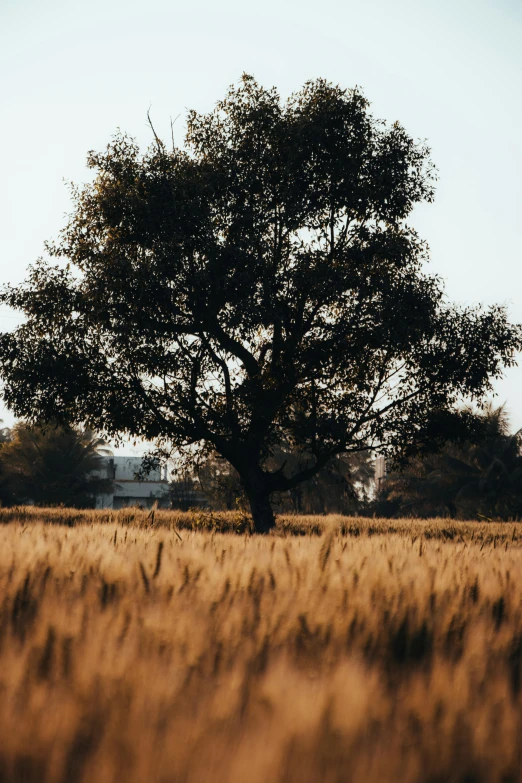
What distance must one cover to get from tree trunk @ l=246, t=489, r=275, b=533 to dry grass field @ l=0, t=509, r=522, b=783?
15190mm

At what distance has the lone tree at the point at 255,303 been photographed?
14914 mm

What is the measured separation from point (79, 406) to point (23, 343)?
6.93 feet

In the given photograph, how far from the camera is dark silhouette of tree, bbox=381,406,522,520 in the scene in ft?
165

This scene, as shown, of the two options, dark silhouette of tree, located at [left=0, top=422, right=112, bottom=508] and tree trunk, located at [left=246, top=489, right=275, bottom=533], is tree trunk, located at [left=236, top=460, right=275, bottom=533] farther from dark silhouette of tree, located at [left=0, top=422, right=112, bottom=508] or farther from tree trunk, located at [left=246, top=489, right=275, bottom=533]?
dark silhouette of tree, located at [left=0, top=422, right=112, bottom=508]

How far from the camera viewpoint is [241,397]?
15391mm

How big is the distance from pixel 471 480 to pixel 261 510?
39.8 meters

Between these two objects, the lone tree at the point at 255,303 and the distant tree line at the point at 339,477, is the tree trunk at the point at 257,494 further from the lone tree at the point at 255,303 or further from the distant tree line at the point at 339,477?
the distant tree line at the point at 339,477

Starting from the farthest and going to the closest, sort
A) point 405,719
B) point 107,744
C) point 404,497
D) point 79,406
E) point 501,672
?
point 404,497, point 79,406, point 501,672, point 405,719, point 107,744

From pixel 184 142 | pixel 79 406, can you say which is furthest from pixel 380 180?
pixel 79 406

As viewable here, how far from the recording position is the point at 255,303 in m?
14.3

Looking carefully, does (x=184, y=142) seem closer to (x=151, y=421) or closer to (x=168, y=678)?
(x=151, y=421)

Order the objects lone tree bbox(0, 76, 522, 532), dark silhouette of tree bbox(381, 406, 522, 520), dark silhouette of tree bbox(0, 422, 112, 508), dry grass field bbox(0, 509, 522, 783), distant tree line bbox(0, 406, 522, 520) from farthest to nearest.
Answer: dark silhouette of tree bbox(0, 422, 112, 508)
distant tree line bbox(0, 406, 522, 520)
dark silhouette of tree bbox(381, 406, 522, 520)
lone tree bbox(0, 76, 522, 532)
dry grass field bbox(0, 509, 522, 783)

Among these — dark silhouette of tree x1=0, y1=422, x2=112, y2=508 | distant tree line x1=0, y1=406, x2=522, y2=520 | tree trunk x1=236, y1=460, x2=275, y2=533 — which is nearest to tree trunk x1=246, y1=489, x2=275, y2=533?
tree trunk x1=236, y1=460, x2=275, y2=533

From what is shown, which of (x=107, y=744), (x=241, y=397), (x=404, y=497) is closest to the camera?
(x=107, y=744)
